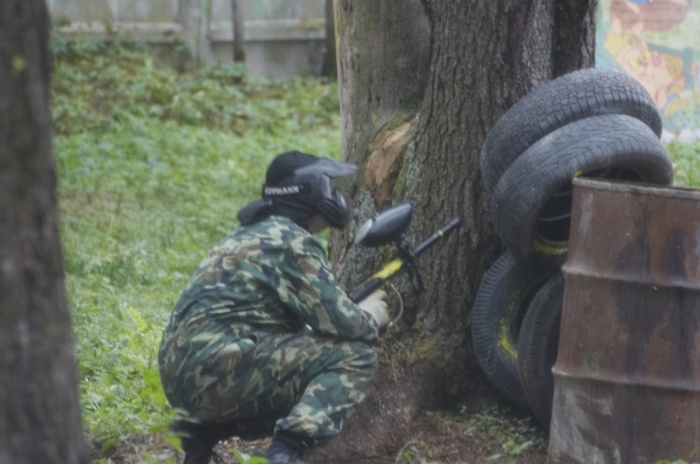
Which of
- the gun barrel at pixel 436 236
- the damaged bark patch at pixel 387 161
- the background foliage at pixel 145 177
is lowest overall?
the background foliage at pixel 145 177

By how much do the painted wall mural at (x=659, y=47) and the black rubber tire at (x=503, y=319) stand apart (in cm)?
930

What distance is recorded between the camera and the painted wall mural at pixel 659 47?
13312 millimetres

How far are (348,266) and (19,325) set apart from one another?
2.87m

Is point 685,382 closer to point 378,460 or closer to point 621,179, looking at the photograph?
point 621,179

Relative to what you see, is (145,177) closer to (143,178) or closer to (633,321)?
(143,178)

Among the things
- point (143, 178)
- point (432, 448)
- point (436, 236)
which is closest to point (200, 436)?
point (432, 448)

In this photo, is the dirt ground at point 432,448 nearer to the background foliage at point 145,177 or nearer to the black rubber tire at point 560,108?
the background foliage at point 145,177

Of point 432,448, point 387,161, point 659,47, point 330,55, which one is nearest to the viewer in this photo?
point 432,448

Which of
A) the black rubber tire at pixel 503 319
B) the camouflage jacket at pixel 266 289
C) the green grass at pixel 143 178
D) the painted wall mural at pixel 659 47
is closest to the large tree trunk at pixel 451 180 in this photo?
the black rubber tire at pixel 503 319

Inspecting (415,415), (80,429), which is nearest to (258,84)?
(415,415)

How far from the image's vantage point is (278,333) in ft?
13.4

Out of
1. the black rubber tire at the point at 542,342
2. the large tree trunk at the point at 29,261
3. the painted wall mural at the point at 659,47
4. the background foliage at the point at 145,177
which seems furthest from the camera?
the painted wall mural at the point at 659,47

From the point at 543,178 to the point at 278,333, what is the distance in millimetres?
1147

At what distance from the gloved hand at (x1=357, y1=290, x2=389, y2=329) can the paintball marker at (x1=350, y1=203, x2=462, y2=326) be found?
24 millimetres
